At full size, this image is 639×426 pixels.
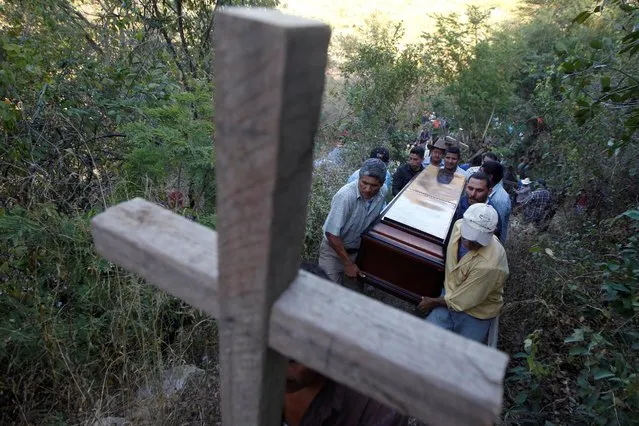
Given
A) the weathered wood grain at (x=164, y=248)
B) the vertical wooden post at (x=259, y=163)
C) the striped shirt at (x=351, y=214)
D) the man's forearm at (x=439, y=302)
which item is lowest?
the man's forearm at (x=439, y=302)

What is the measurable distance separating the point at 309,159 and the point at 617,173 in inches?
220

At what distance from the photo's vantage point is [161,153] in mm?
3008

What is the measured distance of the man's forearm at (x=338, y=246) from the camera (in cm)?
335

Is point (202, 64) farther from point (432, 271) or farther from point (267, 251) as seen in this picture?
point (267, 251)

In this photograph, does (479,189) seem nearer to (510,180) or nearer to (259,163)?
(259,163)

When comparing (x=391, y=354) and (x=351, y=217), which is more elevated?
(x=391, y=354)

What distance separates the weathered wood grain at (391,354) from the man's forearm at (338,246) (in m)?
2.64

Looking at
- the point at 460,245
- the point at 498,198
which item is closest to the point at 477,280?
the point at 460,245

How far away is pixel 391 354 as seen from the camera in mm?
595

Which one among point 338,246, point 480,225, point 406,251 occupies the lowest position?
point 338,246

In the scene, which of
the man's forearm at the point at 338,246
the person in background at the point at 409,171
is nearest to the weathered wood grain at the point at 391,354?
the man's forearm at the point at 338,246

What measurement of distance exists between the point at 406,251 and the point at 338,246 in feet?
1.81

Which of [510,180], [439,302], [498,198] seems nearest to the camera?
[439,302]

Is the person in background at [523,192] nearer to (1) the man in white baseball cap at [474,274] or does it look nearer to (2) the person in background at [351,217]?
(2) the person in background at [351,217]
